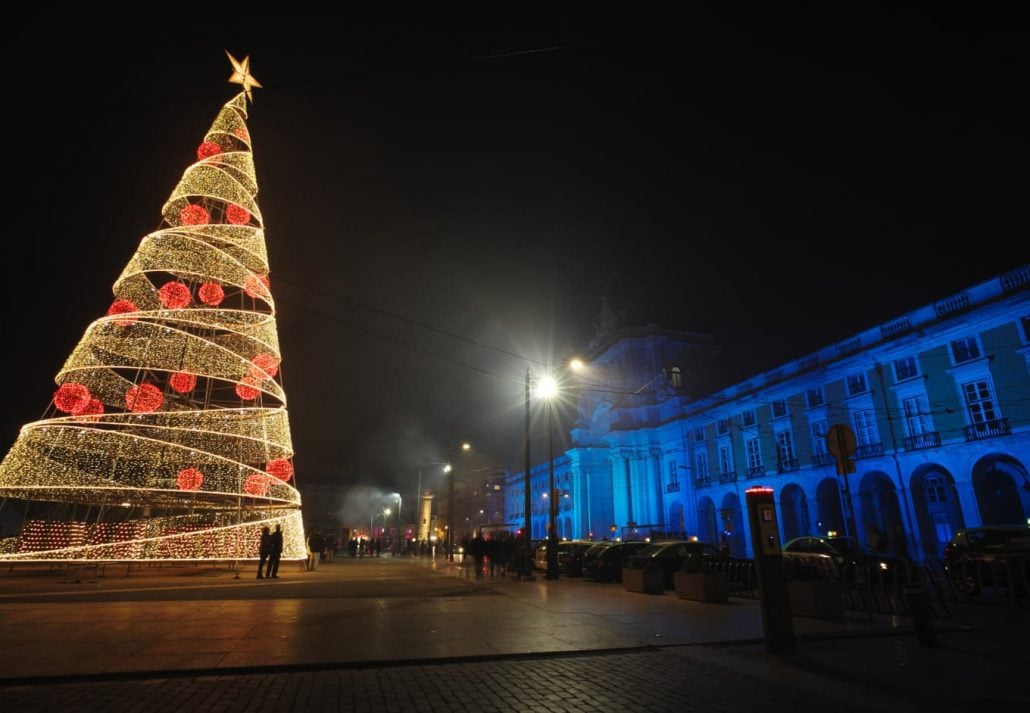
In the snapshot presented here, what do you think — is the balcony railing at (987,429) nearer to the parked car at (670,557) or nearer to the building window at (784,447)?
the building window at (784,447)

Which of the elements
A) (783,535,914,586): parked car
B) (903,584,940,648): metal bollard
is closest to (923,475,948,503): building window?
(783,535,914,586): parked car

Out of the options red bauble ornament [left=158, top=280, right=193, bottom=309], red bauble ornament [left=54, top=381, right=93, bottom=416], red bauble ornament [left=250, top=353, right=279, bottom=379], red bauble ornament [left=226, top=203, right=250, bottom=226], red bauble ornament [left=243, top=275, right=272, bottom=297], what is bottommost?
red bauble ornament [left=54, top=381, right=93, bottom=416]

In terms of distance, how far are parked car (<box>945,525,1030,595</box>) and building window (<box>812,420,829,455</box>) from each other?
76.7ft

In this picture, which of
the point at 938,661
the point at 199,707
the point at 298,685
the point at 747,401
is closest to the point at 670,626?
the point at 938,661

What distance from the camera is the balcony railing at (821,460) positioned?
36.9 m

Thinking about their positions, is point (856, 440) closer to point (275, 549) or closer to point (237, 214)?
point (275, 549)

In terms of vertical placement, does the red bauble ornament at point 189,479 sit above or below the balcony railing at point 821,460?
below

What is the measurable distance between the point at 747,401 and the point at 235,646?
146 ft

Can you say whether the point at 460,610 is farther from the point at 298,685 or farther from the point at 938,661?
the point at 938,661

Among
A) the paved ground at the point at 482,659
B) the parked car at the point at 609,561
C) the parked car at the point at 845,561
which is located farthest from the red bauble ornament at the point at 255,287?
the parked car at the point at 845,561

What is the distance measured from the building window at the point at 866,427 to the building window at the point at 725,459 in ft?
44.6

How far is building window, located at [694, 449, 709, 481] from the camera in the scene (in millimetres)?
51062

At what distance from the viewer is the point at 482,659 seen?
6.94 m

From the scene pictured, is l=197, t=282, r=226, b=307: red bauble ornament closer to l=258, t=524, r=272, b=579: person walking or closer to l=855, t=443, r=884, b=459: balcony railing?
l=258, t=524, r=272, b=579: person walking
